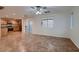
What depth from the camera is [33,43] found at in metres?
1.56

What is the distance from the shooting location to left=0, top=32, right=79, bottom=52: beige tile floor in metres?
1.42

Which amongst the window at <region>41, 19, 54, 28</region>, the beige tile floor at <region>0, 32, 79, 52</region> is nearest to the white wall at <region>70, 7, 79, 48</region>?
the beige tile floor at <region>0, 32, 79, 52</region>

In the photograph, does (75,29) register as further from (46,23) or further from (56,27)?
(46,23)

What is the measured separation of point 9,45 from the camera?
151cm

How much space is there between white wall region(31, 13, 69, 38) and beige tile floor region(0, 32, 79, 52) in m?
0.09

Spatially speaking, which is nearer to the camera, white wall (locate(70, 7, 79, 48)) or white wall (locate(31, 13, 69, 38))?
white wall (locate(70, 7, 79, 48))

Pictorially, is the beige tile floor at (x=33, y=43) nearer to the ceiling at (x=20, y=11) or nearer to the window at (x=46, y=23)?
the window at (x=46, y=23)

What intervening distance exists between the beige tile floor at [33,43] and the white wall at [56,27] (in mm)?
93

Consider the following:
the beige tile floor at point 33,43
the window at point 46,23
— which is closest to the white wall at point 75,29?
the beige tile floor at point 33,43

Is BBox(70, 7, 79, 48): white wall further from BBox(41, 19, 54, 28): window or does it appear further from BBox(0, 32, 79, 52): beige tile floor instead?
BBox(41, 19, 54, 28): window

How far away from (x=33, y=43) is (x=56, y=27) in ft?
1.52
